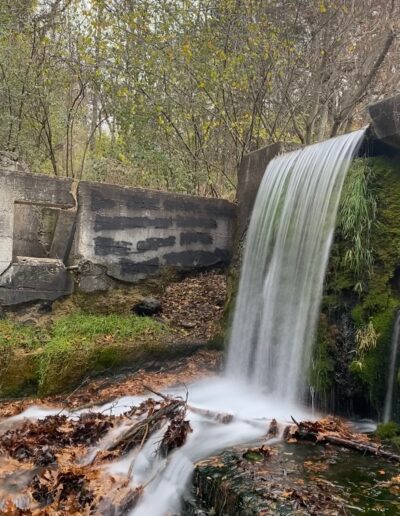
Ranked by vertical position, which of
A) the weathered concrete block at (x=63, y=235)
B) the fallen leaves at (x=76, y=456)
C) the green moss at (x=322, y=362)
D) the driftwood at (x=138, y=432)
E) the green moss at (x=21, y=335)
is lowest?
the fallen leaves at (x=76, y=456)

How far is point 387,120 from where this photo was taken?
19.2 feet

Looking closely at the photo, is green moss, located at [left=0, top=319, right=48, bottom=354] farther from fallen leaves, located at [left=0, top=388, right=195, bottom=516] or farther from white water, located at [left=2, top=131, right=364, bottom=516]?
fallen leaves, located at [left=0, top=388, right=195, bottom=516]

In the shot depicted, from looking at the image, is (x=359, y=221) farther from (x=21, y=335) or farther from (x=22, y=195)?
(x=22, y=195)

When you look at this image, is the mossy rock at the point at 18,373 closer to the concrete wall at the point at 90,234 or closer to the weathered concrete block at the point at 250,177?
the concrete wall at the point at 90,234

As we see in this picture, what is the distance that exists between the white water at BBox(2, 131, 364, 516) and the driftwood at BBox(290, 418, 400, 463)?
322 millimetres

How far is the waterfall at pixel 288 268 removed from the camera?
636 cm

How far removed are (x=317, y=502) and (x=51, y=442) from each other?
9.93 feet

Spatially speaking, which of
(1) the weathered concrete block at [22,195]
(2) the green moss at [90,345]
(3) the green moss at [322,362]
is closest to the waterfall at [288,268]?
(3) the green moss at [322,362]

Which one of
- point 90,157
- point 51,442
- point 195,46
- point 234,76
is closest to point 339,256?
point 51,442

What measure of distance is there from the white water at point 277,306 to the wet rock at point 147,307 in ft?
5.17

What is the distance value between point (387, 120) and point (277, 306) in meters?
2.84

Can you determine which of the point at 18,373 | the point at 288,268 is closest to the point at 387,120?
the point at 288,268

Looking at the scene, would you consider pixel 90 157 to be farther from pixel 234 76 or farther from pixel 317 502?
pixel 317 502

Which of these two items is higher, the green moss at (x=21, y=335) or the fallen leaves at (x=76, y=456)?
the green moss at (x=21, y=335)
